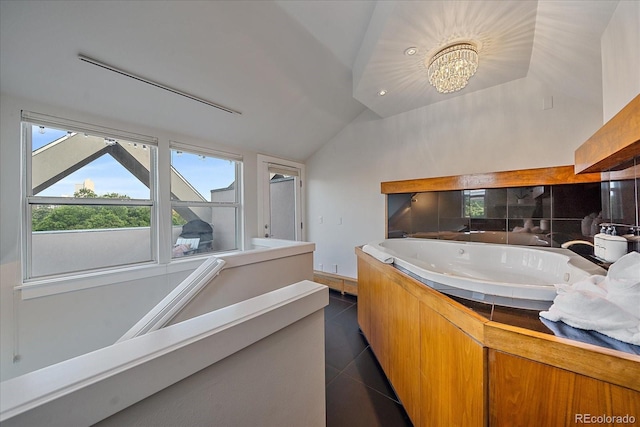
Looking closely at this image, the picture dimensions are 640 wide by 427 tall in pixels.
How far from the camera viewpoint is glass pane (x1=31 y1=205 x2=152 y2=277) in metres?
1.80

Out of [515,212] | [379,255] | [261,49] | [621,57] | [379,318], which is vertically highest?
[261,49]

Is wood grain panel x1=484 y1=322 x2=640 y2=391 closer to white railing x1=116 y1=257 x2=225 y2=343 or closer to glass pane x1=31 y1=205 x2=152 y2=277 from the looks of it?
white railing x1=116 y1=257 x2=225 y2=343

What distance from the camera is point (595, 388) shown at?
2.13 ft

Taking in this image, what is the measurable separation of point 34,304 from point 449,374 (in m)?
2.78

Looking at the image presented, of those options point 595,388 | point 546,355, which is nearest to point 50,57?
point 546,355

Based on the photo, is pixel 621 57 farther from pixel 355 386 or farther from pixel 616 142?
pixel 355 386

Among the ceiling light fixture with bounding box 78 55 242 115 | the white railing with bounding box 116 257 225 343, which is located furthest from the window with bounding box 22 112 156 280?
the white railing with bounding box 116 257 225 343

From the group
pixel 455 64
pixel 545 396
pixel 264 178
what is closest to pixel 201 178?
pixel 264 178

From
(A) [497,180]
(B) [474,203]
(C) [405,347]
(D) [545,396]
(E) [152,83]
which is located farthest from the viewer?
(B) [474,203]

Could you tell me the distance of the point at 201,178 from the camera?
2816 millimetres

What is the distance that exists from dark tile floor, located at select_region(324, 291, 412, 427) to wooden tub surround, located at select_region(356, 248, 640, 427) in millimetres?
168

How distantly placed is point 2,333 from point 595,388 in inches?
122

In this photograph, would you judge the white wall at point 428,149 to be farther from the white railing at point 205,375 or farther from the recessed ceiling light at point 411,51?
the white railing at point 205,375

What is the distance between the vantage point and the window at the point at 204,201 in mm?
2576
